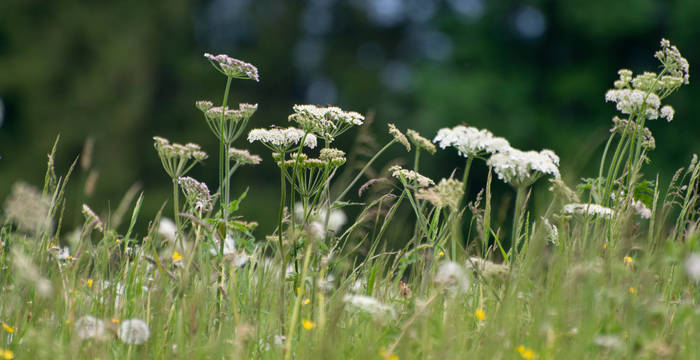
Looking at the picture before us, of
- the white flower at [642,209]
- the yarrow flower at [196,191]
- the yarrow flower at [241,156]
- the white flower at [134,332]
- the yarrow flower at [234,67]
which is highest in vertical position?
the yarrow flower at [234,67]

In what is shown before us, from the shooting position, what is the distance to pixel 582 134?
13.3 m

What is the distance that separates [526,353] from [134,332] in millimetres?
980

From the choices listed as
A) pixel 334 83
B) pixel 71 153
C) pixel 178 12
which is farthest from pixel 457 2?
pixel 71 153

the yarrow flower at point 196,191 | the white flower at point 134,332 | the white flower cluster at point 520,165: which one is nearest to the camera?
the white flower at point 134,332

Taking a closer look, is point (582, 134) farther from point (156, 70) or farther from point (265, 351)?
point (265, 351)

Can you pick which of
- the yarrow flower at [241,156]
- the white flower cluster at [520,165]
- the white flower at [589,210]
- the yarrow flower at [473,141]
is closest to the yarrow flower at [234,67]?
the yarrow flower at [241,156]

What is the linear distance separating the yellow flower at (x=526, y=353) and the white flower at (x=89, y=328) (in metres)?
1.02

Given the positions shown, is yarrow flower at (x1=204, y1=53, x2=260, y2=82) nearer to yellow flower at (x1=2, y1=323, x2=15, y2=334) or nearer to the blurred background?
yellow flower at (x1=2, y1=323, x2=15, y2=334)

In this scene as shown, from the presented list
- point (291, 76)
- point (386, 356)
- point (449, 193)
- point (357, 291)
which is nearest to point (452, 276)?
point (449, 193)

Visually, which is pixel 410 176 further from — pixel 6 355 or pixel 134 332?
pixel 6 355

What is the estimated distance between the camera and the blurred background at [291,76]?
45.0 feet

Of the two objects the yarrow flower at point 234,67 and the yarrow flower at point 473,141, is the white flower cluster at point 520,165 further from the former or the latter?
the yarrow flower at point 234,67

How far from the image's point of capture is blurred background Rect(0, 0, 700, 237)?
45.0 feet

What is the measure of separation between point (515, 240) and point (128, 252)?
1.38 metres
